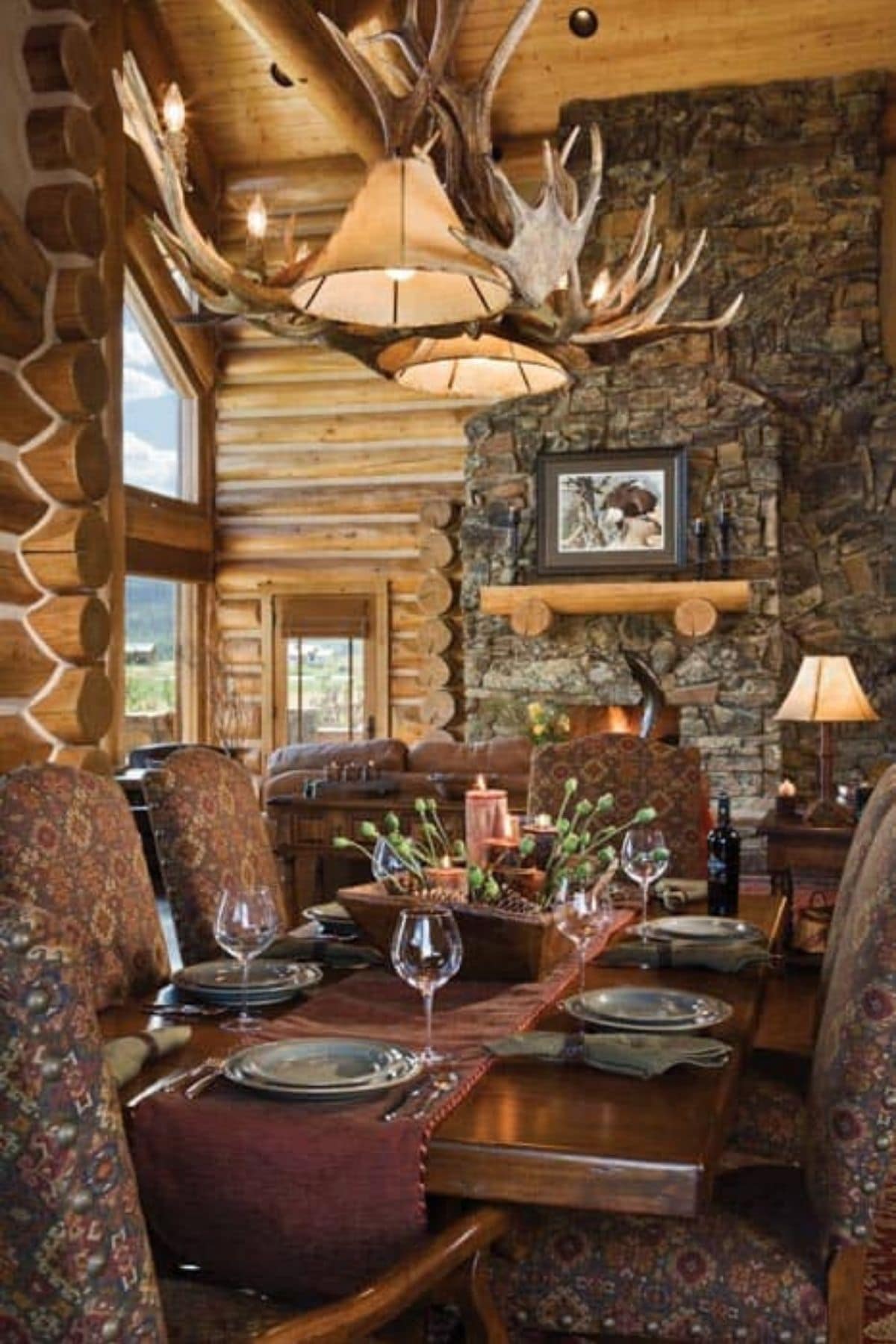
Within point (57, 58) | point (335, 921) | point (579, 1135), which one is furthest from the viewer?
point (57, 58)

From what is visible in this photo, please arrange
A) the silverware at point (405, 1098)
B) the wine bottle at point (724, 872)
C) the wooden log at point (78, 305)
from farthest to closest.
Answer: the wooden log at point (78, 305), the wine bottle at point (724, 872), the silverware at point (405, 1098)

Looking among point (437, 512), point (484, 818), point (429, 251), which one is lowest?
point (484, 818)

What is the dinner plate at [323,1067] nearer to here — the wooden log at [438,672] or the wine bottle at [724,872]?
the wine bottle at [724,872]

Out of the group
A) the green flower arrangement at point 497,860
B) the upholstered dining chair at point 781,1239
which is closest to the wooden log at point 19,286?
the green flower arrangement at point 497,860

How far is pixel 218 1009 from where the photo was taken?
7.81 feet

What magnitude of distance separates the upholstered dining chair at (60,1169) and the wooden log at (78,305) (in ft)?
13.7

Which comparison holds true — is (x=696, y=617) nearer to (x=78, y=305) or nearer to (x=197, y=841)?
(x=78, y=305)

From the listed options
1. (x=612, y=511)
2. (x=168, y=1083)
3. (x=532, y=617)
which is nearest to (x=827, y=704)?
(x=168, y=1083)

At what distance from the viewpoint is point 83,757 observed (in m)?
5.21

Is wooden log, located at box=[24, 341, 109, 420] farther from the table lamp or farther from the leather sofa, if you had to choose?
the table lamp

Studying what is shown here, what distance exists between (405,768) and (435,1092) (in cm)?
533

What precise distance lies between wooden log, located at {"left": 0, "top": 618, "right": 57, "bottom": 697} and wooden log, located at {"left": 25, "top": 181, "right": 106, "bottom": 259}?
133 centimetres

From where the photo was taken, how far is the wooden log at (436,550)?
10.7 m

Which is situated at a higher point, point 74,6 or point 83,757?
point 74,6
